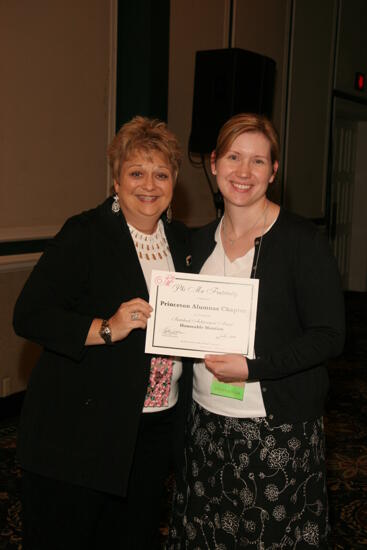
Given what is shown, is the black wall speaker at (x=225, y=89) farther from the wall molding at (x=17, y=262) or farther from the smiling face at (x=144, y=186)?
the smiling face at (x=144, y=186)

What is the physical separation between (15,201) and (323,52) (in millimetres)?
4869

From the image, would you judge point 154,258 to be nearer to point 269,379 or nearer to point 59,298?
point 59,298

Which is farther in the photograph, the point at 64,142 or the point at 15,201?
the point at 64,142

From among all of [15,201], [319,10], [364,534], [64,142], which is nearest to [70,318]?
[364,534]

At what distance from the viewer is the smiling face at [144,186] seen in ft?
6.30

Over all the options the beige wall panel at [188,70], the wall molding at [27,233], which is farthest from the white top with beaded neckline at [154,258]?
the beige wall panel at [188,70]

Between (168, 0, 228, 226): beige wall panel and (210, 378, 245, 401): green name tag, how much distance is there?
344cm

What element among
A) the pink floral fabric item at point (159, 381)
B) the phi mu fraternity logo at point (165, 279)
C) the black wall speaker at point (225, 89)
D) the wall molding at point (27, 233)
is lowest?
the pink floral fabric item at point (159, 381)

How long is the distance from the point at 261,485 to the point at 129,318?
0.61 meters

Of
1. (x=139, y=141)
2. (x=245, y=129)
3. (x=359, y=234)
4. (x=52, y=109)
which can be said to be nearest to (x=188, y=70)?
(x=52, y=109)

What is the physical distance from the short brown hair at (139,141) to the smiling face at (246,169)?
0.20 metres

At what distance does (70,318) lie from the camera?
1761 mm

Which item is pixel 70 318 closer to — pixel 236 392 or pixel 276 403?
pixel 236 392

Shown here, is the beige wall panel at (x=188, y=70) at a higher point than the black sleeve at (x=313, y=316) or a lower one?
higher
